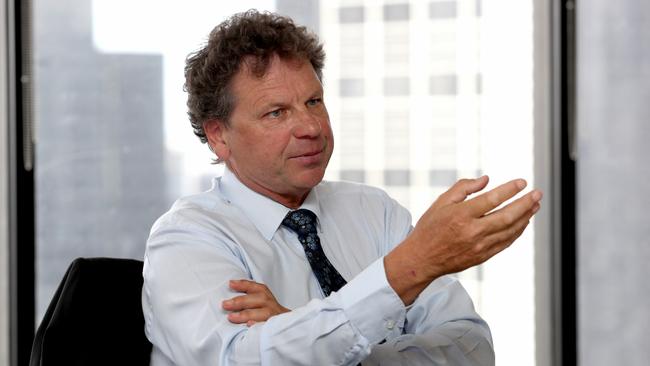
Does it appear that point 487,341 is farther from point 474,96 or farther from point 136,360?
point 474,96

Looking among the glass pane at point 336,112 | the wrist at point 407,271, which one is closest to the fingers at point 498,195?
the wrist at point 407,271

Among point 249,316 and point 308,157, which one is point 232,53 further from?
point 249,316

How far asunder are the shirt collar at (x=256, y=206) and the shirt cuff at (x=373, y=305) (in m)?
0.41

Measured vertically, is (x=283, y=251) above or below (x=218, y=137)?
below

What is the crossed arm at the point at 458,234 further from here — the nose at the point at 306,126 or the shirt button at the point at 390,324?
the nose at the point at 306,126

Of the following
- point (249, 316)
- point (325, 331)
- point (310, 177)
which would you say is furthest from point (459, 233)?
point (310, 177)

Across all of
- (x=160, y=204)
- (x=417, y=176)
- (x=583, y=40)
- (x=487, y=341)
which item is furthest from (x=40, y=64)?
(x=583, y=40)

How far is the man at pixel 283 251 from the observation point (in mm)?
1243

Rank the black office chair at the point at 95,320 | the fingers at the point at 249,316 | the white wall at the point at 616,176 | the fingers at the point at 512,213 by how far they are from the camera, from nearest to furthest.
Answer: the white wall at the point at 616,176 < the fingers at the point at 512,213 < the fingers at the point at 249,316 < the black office chair at the point at 95,320

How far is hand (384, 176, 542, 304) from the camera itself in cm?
110

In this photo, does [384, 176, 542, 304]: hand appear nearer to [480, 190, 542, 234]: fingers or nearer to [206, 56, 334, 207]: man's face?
[480, 190, 542, 234]: fingers

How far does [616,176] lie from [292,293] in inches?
36.8

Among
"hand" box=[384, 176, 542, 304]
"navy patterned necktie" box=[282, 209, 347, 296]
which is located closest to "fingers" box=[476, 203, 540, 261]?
"hand" box=[384, 176, 542, 304]

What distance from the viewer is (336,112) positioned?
8.80ft
